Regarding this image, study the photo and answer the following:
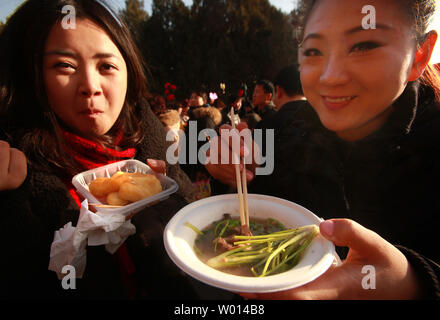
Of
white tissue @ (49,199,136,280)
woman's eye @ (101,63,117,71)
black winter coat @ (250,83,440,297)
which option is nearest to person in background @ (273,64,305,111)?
black winter coat @ (250,83,440,297)

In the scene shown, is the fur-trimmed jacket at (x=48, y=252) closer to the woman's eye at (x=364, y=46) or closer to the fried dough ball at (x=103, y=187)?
the fried dough ball at (x=103, y=187)

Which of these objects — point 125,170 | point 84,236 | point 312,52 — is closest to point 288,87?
point 312,52

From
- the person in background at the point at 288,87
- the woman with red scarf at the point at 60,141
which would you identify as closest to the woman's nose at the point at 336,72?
the woman with red scarf at the point at 60,141

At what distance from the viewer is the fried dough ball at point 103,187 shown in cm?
141

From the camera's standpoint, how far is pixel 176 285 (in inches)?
61.1

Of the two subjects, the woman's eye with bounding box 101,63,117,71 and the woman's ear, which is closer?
the woman's ear

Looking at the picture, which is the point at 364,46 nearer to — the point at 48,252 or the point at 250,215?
the point at 250,215

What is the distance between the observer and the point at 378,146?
1536mm

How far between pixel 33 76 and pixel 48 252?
114 cm

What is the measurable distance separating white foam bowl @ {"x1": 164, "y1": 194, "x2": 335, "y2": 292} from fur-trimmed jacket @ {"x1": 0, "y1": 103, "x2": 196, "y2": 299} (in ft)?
1.04

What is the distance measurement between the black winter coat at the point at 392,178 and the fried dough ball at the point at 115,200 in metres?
1.38

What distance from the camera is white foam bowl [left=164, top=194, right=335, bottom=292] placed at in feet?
3.05

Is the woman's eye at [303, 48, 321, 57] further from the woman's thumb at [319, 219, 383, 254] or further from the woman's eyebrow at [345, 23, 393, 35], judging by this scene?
the woman's thumb at [319, 219, 383, 254]

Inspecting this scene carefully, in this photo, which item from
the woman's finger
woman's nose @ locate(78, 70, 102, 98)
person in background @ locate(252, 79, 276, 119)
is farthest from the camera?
person in background @ locate(252, 79, 276, 119)
